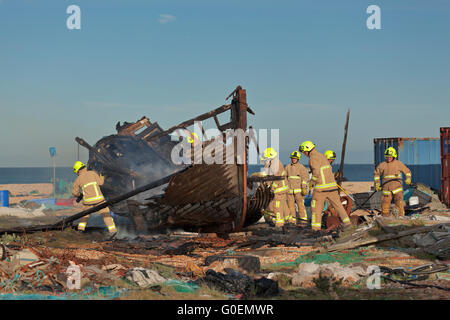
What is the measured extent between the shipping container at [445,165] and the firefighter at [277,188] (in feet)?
20.4

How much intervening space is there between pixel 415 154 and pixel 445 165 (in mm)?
3288

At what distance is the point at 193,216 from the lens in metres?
10.8

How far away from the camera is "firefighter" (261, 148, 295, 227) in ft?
41.2

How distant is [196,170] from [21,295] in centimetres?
519

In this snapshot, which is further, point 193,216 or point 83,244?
point 193,216

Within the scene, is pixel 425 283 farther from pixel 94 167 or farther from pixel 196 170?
pixel 94 167

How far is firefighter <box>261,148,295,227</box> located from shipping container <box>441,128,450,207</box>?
6223 mm

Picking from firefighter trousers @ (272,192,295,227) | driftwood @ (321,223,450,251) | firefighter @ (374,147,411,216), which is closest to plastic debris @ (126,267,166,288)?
driftwood @ (321,223,450,251)

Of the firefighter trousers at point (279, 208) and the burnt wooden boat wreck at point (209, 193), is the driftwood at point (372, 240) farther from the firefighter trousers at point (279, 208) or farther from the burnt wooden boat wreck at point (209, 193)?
the firefighter trousers at point (279, 208)

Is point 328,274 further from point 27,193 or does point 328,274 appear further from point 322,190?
point 27,193

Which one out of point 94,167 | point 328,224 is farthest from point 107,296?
point 94,167

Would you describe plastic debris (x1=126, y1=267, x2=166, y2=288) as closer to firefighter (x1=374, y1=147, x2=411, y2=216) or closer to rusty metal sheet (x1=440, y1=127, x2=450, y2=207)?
firefighter (x1=374, y1=147, x2=411, y2=216)
